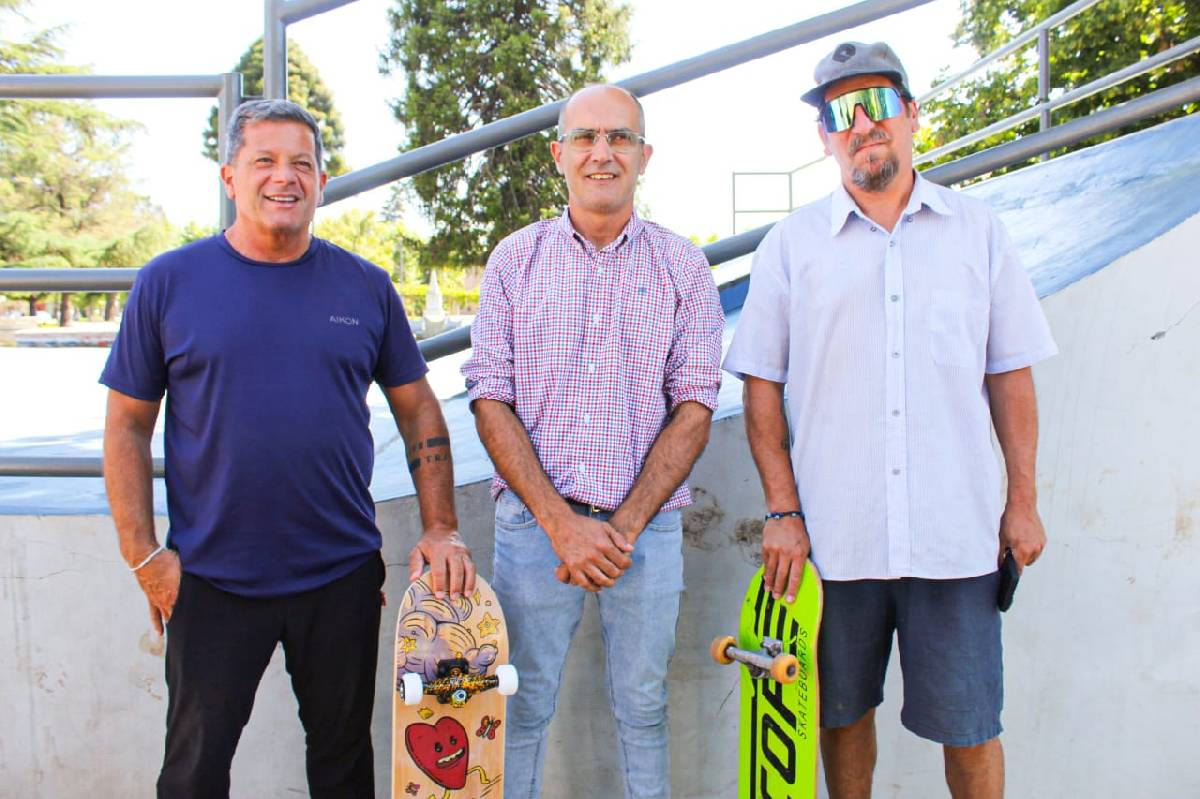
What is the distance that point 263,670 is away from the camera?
6.46 ft

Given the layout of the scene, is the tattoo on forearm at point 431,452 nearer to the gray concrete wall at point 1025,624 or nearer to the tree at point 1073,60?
the gray concrete wall at point 1025,624

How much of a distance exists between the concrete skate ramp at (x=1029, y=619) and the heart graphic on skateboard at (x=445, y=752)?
0.56m

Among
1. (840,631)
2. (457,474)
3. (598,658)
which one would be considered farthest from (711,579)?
(457,474)

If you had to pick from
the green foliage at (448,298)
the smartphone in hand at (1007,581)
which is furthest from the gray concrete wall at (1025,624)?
the green foliage at (448,298)

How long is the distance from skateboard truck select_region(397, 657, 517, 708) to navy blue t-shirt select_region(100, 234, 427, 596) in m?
0.28

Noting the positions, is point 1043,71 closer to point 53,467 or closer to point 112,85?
point 112,85

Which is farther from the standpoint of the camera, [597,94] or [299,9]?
[299,9]

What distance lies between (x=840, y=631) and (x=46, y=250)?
29.8 meters

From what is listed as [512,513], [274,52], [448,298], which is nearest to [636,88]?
[274,52]

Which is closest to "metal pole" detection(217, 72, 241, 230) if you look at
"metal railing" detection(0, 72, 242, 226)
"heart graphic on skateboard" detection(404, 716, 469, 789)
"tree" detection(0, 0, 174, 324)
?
"metal railing" detection(0, 72, 242, 226)

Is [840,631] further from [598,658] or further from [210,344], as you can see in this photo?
[210,344]

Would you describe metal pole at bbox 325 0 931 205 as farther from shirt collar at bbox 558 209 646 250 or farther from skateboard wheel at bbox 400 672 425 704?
skateboard wheel at bbox 400 672 425 704

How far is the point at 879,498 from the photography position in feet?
6.47

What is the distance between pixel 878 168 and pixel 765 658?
109 centimetres
